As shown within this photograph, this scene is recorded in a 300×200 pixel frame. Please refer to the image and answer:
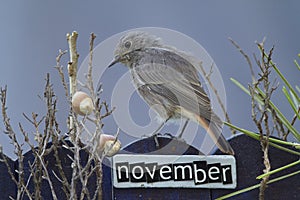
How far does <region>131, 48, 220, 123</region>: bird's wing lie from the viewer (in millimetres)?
906

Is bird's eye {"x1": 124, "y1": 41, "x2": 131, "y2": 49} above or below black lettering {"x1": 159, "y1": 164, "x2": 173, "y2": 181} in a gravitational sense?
above

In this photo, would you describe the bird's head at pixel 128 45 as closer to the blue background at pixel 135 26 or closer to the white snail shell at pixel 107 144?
the white snail shell at pixel 107 144

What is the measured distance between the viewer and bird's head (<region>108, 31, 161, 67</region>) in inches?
35.7

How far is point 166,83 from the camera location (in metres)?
0.92

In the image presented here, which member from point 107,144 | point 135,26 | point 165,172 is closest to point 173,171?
point 165,172

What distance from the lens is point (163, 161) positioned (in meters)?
0.94

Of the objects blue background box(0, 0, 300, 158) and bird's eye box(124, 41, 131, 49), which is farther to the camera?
blue background box(0, 0, 300, 158)

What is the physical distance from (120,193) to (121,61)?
199 millimetres

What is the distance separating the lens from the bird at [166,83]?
91 cm

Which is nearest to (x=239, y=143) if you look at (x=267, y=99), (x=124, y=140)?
(x=267, y=99)

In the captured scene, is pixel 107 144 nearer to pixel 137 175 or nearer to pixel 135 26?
pixel 137 175

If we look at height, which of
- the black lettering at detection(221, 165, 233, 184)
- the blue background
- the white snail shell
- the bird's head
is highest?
the blue background

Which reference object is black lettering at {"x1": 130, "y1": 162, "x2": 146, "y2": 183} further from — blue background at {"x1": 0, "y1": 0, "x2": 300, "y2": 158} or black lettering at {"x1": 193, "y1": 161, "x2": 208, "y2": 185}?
blue background at {"x1": 0, "y1": 0, "x2": 300, "y2": 158}

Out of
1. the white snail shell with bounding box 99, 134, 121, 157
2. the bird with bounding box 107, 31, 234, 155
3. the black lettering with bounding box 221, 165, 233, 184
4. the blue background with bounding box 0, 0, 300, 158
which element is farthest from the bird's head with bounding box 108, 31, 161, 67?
the blue background with bounding box 0, 0, 300, 158
